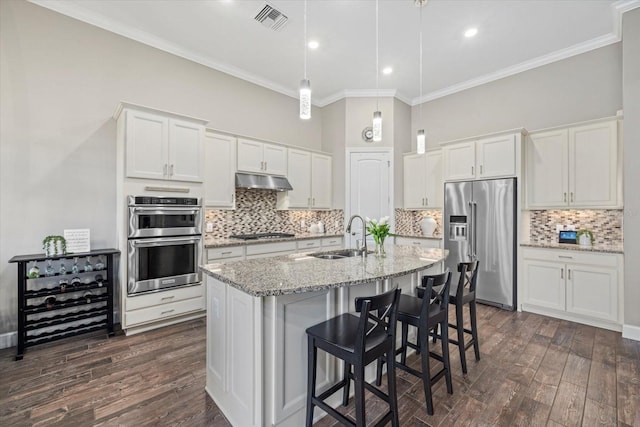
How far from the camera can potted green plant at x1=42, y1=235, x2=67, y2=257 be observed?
286 centimetres

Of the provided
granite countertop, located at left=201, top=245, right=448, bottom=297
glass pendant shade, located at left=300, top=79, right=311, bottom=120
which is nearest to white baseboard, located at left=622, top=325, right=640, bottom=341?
granite countertop, located at left=201, top=245, right=448, bottom=297

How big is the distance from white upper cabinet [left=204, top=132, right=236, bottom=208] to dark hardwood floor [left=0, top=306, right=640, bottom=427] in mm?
1793

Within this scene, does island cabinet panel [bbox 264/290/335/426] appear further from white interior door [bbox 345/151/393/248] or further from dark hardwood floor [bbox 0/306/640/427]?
white interior door [bbox 345/151/393/248]

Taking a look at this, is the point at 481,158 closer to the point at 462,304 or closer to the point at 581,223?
the point at 581,223

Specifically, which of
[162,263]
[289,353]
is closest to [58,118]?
[162,263]

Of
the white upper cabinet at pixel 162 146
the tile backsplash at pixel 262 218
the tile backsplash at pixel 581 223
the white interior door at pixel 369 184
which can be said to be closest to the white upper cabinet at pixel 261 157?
the tile backsplash at pixel 262 218

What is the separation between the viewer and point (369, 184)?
17.5 ft

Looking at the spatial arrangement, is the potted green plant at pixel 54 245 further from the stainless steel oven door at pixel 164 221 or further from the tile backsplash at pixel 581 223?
the tile backsplash at pixel 581 223

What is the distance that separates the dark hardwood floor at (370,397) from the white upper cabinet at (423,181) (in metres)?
2.48

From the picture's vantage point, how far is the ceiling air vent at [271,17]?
3193 millimetres

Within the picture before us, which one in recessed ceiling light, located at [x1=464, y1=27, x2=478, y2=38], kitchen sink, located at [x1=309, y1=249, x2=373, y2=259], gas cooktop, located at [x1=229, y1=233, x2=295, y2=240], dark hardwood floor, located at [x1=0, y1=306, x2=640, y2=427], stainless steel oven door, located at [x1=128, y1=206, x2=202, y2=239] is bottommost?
dark hardwood floor, located at [x1=0, y1=306, x2=640, y2=427]

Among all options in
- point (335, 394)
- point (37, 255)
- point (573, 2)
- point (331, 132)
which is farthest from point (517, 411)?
point (331, 132)

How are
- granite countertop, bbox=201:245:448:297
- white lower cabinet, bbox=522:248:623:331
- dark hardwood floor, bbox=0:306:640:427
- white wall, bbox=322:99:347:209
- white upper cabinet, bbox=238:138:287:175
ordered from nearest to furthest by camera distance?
1. granite countertop, bbox=201:245:448:297
2. dark hardwood floor, bbox=0:306:640:427
3. white lower cabinet, bbox=522:248:623:331
4. white upper cabinet, bbox=238:138:287:175
5. white wall, bbox=322:99:347:209

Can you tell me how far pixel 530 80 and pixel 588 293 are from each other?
121 inches
